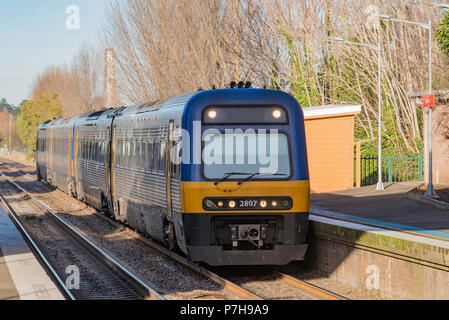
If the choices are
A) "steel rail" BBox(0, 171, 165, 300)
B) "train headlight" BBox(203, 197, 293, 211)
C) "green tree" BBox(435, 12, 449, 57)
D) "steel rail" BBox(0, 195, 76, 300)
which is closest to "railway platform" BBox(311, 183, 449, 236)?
"train headlight" BBox(203, 197, 293, 211)

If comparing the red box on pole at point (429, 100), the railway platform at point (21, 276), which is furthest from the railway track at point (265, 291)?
the red box on pole at point (429, 100)

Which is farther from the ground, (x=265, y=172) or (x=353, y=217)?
(x=265, y=172)

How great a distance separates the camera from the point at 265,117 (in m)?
12.6

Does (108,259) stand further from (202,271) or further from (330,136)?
(330,136)

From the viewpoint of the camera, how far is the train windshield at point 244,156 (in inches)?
489

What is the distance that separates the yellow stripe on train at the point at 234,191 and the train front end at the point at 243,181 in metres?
0.02

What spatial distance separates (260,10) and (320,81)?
517cm

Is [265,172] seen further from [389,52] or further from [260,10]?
[260,10]

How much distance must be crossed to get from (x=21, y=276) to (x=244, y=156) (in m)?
4.16

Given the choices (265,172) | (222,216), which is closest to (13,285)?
(222,216)

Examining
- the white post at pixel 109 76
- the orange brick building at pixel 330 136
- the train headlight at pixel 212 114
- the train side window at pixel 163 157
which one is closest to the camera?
the train headlight at pixel 212 114

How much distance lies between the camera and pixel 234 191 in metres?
12.4

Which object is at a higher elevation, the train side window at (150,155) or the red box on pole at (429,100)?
the red box on pole at (429,100)

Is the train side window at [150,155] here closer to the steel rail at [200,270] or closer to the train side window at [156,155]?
the train side window at [156,155]
